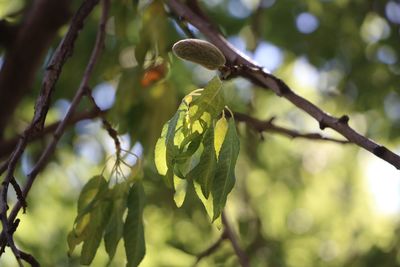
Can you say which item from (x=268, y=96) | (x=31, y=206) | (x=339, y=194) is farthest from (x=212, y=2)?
(x=339, y=194)

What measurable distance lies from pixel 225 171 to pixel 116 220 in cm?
54

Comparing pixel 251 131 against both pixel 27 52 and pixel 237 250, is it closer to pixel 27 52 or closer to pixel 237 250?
pixel 237 250

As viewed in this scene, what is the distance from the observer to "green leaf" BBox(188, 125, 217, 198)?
166 centimetres

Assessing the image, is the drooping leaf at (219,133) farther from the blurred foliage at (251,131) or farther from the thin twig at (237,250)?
the blurred foliage at (251,131)

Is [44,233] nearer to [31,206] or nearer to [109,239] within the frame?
[31,206]

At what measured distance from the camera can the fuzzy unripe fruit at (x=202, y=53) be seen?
1.70 metres

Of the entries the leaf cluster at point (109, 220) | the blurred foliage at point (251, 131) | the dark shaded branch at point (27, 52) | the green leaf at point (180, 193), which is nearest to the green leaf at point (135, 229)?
the leaf cluster at point (109, 220)

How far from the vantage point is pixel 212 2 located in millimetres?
Answer: 4039

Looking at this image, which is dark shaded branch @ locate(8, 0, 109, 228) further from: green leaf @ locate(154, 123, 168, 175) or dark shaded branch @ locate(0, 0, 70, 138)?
dark shaded branch @ locate(0, 0, 70, 138)

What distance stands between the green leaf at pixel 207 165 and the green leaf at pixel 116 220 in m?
0.45

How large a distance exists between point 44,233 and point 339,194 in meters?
2.29

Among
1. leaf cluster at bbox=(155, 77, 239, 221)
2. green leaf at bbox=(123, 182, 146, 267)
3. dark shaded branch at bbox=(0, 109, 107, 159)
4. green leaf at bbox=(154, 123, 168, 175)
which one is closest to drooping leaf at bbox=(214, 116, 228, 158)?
leaf cluster at bbox=(155, 77, 239, 221)

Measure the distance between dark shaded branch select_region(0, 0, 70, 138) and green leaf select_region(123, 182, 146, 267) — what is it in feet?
4.61

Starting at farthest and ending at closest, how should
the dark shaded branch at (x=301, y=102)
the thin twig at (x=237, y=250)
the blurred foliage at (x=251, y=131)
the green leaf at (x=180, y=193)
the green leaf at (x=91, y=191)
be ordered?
the blurred foliage at (x=251, y=131) < the thin twig at (x=237, y=250) < the green leaf at (x=91, y=191) < the green leaf at (x=180, y=193) < the dark shaded branch at (x=301, y=102)
